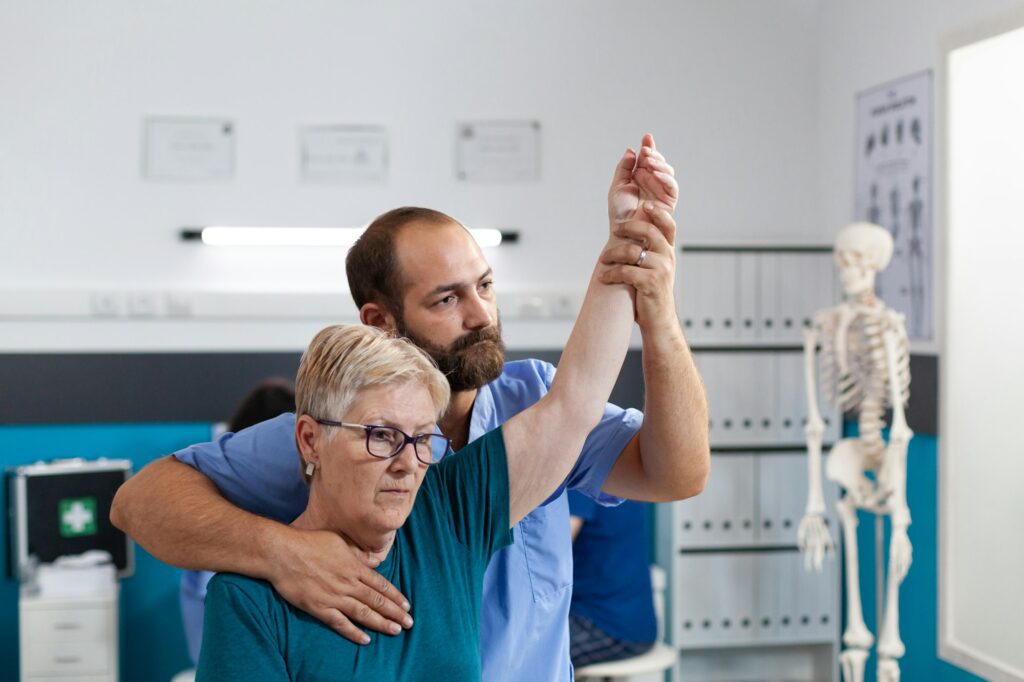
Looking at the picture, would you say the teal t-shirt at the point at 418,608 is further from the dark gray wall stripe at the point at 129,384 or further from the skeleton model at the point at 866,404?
the dark gray wall stripe at the point at 129,384

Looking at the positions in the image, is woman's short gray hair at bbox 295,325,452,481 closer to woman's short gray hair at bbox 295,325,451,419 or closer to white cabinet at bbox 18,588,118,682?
woman's short gray hair at bbox 295,325,451,419

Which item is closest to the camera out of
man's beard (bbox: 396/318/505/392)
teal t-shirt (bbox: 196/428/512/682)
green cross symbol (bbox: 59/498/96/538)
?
teal t-shirt (bbox: 196/428/512/682)

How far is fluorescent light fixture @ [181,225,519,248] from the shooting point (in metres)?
4.37

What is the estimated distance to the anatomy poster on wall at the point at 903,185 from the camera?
3.93 meters

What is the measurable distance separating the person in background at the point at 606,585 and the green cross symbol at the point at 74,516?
1740 millimetres

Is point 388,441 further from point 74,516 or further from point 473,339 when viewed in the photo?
point 74,516

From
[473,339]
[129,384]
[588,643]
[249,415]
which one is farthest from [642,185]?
[129,384]

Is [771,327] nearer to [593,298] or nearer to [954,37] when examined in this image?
[954,37]

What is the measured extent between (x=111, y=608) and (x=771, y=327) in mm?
2471

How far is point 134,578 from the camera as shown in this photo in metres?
4.37

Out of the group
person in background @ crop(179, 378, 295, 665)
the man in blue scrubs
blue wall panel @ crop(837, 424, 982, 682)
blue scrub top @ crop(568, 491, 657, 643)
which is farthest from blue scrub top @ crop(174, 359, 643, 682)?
blue wall panel @ crop(837, 424, 982, 682)

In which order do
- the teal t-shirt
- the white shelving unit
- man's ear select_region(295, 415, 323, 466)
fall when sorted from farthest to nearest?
the white shelving unit → man's ear select_region(295, 415, 323, 466) → the teal t-shirt

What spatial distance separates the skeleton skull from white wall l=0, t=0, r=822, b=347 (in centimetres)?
88

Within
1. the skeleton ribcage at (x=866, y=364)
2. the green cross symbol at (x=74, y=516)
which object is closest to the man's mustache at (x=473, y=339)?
the skeleton ribcage at (x=866, y=364)
